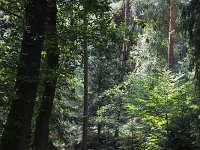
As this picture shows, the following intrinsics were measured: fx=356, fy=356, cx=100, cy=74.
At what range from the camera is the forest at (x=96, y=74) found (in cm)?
563

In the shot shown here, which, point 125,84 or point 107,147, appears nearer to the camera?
point 125,84

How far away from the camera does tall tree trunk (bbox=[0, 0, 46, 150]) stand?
17.9 ft

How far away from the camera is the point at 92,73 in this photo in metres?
23.3

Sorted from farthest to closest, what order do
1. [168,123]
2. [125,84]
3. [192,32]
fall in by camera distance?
[125,84], [168,123], [192,32]

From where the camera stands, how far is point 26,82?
18.3 ft

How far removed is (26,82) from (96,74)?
17.5 metres

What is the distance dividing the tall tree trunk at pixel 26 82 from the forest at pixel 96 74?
0.05 ft

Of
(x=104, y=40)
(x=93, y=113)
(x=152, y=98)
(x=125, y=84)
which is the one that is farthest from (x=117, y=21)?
(x=93, y=113)

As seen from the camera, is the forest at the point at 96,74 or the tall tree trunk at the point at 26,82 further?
the forest at the point at 96,74

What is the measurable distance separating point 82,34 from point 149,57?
1417cm

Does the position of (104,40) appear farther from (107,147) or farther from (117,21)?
(107,147)

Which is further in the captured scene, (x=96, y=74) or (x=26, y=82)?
(x=96, y=74)

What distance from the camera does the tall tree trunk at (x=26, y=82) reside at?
215 inches

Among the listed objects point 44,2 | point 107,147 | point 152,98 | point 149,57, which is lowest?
point 107,147
